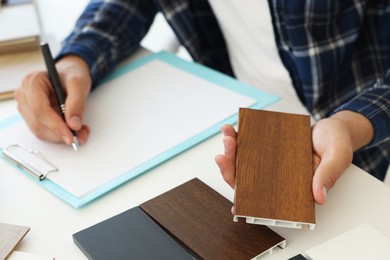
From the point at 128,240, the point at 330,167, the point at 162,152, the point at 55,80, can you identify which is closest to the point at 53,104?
the point at 55,80

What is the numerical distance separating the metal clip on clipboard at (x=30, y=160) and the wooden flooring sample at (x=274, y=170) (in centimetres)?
27

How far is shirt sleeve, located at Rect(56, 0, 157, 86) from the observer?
960 millimetres

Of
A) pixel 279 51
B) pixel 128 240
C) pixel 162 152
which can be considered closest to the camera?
pixel 128 240

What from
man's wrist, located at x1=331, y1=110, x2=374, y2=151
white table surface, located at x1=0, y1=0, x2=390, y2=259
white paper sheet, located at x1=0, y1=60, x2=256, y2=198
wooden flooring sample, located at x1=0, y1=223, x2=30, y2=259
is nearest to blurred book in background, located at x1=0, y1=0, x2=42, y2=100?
white paper sheet, located at x1=0, y1=60, x2=256, y2=198

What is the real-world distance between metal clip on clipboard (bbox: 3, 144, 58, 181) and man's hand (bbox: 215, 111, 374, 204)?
0.83 ft

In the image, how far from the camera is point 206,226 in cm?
58

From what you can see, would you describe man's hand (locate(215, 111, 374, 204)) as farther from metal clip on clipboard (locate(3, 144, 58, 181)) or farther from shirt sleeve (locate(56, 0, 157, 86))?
shirt sleeve (locate(56, 0, 157, 86))

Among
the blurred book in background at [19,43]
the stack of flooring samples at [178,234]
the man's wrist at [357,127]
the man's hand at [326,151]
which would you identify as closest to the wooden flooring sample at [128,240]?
the stack of flooring samples at [178,234]

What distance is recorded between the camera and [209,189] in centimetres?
64

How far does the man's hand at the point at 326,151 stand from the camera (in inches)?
23.7

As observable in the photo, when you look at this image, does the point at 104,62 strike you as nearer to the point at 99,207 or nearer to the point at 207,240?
the point at 99,207

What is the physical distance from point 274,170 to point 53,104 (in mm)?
416

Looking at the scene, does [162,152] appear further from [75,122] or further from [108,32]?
[108,32]

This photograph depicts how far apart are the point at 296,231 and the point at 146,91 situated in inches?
15.8
